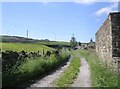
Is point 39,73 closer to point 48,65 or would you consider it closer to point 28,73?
point 28,73

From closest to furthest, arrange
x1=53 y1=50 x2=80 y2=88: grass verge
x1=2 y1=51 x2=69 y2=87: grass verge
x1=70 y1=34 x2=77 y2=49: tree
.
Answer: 1. x1=2 y1=51 x2=69 y2=87: grass verge
2. x1=53 y1=50 x2=80 y2=88: grass verge
3. x1=70 y1=34 x2=77 y2=49: tree

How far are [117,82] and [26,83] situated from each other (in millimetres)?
4565

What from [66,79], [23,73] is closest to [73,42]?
[66,79]

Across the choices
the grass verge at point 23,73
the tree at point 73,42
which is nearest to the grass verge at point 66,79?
the grass verge at point 23,73

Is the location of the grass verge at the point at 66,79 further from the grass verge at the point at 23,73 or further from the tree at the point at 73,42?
the tree at the point at 73,42

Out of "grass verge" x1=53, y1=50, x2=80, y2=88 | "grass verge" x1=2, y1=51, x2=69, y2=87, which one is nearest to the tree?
"grass verge" x1=2, y1=51, x2=69, y2=87

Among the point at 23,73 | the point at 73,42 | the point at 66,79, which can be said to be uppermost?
the point at 73,42

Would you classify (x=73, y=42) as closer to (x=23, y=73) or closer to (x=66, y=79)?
(x=66, y=79)

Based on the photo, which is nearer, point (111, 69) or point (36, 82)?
point (111, 69)

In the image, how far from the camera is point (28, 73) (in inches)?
572

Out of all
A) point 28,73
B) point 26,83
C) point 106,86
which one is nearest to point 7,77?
point 26,83

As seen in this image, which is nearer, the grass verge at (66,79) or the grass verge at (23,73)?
the grass verge at (23,73)

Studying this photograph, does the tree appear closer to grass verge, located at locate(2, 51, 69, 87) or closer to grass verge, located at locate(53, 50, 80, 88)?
grass verge, located at locate(2, 51, 69, 87)

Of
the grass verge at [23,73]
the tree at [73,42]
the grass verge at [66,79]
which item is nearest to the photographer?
the grass verge at [23,73]
